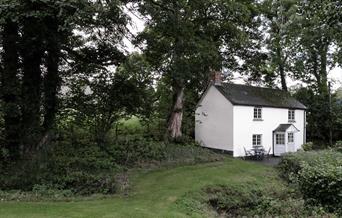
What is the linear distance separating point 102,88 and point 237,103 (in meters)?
13.2

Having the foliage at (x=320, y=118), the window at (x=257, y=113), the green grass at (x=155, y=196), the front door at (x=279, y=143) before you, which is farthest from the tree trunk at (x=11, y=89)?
the foliage at (x=320, y=118)

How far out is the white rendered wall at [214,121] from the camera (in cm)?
2684

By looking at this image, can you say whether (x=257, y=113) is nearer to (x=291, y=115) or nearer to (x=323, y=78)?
(x=291, y=115)

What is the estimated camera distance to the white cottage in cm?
2672

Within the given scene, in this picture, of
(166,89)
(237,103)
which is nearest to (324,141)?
(237,103)

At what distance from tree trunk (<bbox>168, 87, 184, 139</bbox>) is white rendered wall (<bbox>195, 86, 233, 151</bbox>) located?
9.15 feet

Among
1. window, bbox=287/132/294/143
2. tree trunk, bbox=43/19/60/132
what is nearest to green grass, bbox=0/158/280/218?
tree trunk, bbox=43/19/60/132

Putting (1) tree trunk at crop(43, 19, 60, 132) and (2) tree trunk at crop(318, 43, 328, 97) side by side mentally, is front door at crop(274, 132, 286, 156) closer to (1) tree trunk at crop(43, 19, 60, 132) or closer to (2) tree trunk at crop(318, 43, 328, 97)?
(2) tree trunk at crop(318, 43, 328, 97)

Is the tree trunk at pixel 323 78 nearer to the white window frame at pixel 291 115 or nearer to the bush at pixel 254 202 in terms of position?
the white window frame at pixel 291 115

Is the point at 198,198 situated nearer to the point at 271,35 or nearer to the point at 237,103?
the point at 237,103

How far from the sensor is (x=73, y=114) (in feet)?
49.3

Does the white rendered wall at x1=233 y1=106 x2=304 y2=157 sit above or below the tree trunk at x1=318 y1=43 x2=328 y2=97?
below

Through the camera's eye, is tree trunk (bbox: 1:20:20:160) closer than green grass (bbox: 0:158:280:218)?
No

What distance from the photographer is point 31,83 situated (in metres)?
13.7
